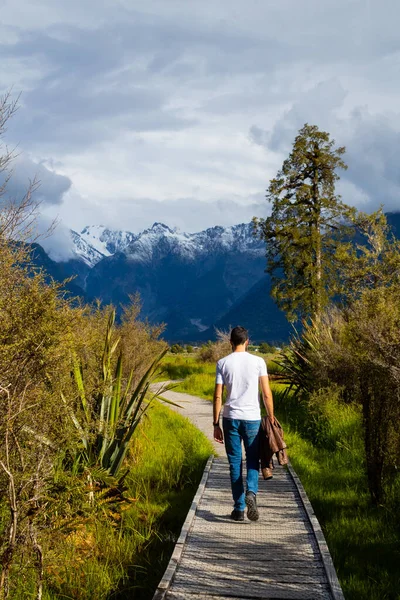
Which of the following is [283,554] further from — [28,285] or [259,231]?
[259,231]

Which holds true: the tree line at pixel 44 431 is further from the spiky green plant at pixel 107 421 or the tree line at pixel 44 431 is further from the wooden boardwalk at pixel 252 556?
the wooden boardwalk at pixel 252 556

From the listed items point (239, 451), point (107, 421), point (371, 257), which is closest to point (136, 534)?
point (107, 421)

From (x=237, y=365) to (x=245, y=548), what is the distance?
5.68ft

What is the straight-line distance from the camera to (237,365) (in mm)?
6066

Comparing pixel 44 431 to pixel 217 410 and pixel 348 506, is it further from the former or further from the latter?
pixel 348 506

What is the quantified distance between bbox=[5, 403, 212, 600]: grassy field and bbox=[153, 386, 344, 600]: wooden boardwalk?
63cm

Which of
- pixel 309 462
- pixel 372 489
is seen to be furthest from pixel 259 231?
pixel 372 489

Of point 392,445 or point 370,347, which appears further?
point 392,445

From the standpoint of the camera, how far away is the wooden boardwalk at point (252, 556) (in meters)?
4.50

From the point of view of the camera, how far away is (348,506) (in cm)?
747

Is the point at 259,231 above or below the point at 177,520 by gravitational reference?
above

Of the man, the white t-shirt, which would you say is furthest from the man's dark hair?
the white t-shirt

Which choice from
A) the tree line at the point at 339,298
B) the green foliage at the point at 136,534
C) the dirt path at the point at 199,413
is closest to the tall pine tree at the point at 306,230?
the tree line at the point at 339,298

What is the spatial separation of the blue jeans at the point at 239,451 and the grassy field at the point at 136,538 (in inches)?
41.9
